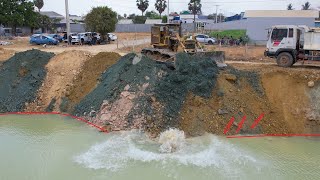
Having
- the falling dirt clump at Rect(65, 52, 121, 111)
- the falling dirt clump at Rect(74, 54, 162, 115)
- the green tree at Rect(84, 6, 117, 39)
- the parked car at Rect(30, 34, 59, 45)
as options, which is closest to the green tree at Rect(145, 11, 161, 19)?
the green tree at Rect(84, 6, 117, 39)

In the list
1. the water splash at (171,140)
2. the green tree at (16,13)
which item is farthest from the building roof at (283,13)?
the green tree at (16,13)

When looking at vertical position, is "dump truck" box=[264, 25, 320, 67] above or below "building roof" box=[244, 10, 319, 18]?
below

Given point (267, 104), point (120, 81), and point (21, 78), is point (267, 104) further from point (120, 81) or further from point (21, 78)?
point (21, 78)

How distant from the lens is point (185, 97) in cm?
1470

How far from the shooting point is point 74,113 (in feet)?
53.5

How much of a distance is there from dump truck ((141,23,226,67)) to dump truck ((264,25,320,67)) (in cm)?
335

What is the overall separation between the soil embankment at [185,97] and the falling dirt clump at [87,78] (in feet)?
0.16

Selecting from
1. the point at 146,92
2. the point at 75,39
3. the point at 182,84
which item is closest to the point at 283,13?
the point at 75,39

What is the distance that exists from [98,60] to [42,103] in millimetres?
3646

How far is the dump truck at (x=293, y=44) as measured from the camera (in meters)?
17.9

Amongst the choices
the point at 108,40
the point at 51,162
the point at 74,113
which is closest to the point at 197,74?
the point at 74,113

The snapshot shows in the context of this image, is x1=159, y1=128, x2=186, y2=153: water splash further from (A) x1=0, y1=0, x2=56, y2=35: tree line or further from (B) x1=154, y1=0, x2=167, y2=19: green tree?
(B) x1=154, y1=0, x2=167, y2=19: green tree

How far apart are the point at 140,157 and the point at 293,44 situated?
11.3m

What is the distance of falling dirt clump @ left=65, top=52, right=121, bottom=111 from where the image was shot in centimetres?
1711
